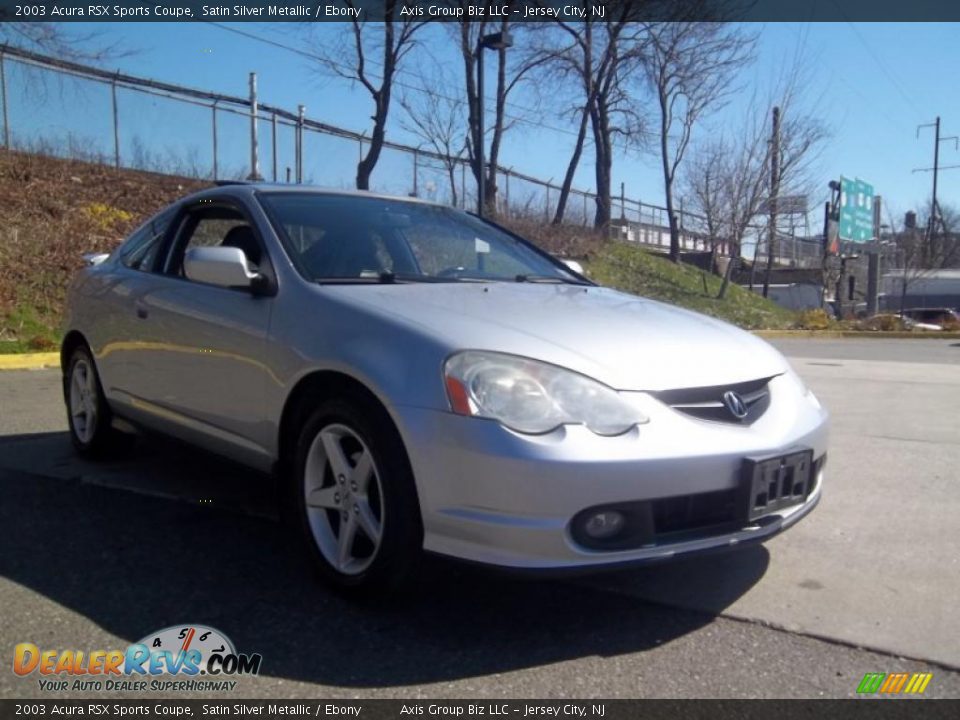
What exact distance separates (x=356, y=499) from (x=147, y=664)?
0.82m

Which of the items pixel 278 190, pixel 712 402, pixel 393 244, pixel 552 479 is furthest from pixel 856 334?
pixel 552 479

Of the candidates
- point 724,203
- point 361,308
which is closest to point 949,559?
point 361,308

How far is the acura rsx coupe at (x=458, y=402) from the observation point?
268 centimetres

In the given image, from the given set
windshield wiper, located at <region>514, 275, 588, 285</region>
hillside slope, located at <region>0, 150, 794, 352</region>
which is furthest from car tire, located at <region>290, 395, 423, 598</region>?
hillside slope, located at <region>0, 150, 794, 352</region>

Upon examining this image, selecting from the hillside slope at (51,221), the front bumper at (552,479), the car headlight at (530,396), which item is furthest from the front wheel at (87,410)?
the hillside slope at (51,221)

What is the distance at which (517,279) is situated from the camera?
4.17 meters

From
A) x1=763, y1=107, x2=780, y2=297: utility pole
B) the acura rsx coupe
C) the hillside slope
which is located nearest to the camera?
the acura rsx coupe

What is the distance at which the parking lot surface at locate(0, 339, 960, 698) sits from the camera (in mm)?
2631

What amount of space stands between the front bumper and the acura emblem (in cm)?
13

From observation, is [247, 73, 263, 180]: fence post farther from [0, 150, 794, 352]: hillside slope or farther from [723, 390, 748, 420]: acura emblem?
[723, 390, 748, 420]: acura emblem

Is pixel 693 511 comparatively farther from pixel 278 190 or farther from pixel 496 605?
pixel 278 190

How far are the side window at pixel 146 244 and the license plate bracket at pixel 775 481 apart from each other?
326 cm
